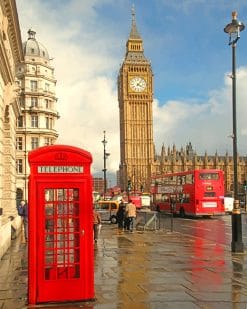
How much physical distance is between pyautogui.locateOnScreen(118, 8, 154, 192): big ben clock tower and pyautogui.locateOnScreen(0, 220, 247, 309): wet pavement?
124 metres

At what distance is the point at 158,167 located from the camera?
485 feet

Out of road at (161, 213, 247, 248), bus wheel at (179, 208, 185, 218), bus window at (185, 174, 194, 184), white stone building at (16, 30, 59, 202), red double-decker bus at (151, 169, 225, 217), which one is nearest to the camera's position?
road at (161, 213, 247, 248)

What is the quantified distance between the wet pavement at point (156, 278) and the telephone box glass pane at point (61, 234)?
21.4 inches

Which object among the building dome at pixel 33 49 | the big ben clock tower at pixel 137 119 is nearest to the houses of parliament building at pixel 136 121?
the big ben clock tower at pixel 137 119

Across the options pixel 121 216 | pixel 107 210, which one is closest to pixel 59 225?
pixel 121 216

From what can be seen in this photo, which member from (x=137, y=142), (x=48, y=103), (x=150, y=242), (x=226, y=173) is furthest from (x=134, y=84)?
(x=150, y=242)

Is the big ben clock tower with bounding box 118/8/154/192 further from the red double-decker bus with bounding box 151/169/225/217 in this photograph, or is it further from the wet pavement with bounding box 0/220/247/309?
the wet pavement with bounding box 0/220/247/309

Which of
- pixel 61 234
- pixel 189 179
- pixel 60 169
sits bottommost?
pixel 61 234

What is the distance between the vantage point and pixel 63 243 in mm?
7734

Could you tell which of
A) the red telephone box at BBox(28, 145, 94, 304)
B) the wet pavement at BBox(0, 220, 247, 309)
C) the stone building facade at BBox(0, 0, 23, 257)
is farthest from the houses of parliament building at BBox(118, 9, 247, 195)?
the red telephone box at BBox(28, 145, 94, 304)

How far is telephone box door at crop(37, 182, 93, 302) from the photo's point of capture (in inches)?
300

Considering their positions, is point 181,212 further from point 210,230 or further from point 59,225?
point 59,225

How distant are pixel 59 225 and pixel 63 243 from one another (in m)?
0.29

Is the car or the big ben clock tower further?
the big ben clock tower
